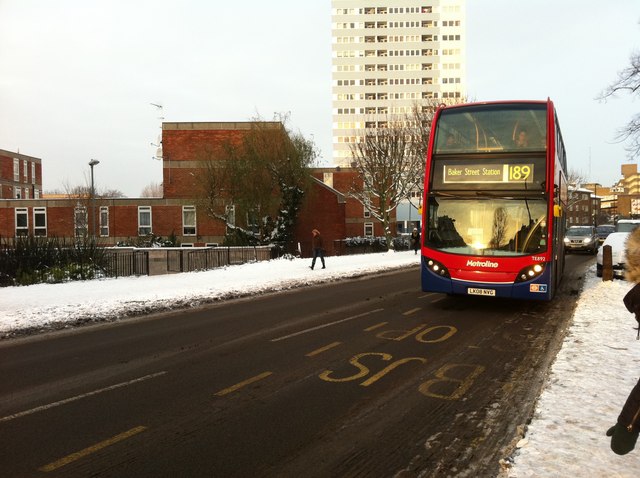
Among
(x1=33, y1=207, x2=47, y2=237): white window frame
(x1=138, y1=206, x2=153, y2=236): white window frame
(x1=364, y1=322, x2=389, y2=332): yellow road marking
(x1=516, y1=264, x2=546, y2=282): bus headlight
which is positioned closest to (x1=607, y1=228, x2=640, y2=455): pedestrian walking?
(x1=364, y1=322, x2=389, y2=332): yellow road marking

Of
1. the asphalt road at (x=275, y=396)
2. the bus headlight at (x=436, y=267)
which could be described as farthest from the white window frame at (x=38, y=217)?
the bus headlight at (x=436, y=267)

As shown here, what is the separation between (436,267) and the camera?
10188mm

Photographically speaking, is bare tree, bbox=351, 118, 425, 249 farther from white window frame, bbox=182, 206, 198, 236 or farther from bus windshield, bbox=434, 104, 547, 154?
bus windshield, bbox=434, 104, 547, 154

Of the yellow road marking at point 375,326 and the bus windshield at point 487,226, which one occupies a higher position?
the bus windshield at point 487,226

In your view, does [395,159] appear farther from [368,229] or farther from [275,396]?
[275,396]

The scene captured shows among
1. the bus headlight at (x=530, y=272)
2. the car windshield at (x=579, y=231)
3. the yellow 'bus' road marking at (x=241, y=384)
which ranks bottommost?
the yellow 'bus' road marking at (x=241, y=384)

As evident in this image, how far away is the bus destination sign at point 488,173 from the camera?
956 centimetres

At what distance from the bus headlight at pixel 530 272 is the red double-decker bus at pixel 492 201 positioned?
0.02 metres

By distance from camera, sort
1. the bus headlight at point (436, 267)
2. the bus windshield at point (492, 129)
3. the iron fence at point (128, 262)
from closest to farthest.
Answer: the bus windshield at point (492, 129) → the bus headlight at point (436, 267) → the iron fence at point (128, 262)

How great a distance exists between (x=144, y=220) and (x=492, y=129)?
31345 millimetres

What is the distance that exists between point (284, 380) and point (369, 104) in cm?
10687

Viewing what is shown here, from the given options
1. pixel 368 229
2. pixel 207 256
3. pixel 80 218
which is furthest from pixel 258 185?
pixel 368 229

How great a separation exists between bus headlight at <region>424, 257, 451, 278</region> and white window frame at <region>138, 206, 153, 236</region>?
29.6 meters

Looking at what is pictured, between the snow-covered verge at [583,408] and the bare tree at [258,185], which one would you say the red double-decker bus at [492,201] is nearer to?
the snow-covered verge at [583,408]
